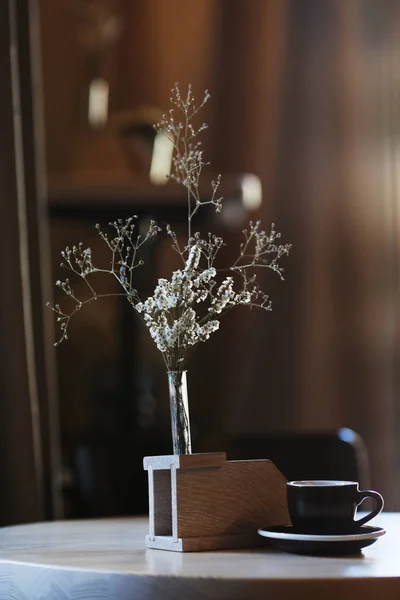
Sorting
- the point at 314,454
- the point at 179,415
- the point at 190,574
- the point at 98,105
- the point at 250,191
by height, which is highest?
the point at 98,105

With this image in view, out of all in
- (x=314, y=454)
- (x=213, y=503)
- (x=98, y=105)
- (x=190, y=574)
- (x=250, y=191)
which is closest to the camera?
(x=190, y=574)

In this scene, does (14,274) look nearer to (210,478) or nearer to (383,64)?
(210,478)

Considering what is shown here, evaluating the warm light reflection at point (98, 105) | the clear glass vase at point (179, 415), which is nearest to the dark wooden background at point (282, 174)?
the warm light reflection at point (98, 105)

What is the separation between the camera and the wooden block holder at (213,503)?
1165 millimetres

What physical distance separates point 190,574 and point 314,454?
1523 mm

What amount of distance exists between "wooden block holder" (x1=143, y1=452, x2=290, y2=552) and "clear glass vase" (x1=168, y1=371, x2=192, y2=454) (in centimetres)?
4

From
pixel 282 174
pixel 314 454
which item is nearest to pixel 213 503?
pixel 314 454

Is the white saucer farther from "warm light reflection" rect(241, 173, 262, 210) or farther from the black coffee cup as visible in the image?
"warm light reflection" rect(241, 173, 262, 210)

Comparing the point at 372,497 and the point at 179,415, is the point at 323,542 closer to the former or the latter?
the point at 372,497

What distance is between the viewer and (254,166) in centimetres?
310

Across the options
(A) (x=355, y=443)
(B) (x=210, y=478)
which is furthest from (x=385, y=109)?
(B) (x=210, y=478)

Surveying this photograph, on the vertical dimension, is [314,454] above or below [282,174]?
below

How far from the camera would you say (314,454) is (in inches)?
94.3

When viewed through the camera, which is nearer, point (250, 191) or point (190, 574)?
point (190, 574)
